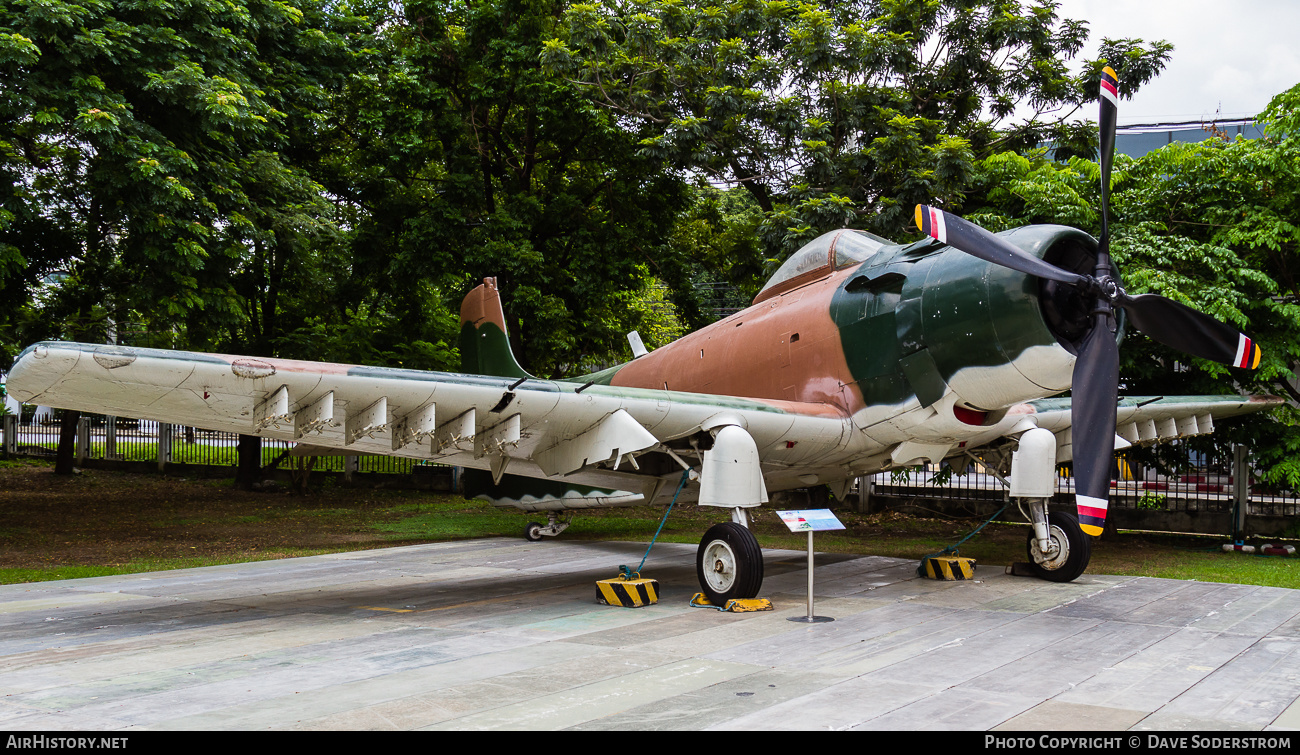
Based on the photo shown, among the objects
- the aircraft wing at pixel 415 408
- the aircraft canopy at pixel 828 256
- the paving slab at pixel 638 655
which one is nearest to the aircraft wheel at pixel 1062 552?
the paving slab at pixel 638 655

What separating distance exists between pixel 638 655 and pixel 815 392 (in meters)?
3.75

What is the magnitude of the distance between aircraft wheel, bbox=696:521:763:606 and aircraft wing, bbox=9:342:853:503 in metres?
0.98

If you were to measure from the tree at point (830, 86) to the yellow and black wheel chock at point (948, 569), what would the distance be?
6.02 m

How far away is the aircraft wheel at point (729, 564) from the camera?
777 centimetres

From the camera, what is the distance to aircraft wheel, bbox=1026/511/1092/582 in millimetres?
9336

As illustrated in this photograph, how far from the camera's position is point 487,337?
1241cm

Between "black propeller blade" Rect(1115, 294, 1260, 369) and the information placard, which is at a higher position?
"black propeller blade" Rect(1115, 294, 1260, 369)

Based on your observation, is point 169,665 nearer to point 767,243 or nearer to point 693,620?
point 693,620

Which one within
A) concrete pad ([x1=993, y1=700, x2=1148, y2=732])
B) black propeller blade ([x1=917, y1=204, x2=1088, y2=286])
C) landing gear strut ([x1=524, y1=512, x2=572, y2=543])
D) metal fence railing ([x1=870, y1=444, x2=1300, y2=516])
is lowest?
landing gear strut ([x1=524, y1=512, x2=572, y2=543])

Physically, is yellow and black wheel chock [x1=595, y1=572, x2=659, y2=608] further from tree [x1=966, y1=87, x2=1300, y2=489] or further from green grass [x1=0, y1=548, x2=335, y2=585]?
tree [x1=966, y1=87, x2=1300, y2=489]

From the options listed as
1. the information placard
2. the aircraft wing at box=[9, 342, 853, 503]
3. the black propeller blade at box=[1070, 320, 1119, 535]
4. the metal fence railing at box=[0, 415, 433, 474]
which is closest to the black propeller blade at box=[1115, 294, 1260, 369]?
the black propeller blade at box=[1070, 320, 1119, 535]

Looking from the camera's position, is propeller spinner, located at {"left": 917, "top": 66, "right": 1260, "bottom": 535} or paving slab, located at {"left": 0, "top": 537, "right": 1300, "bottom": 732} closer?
paving slab, located at {"left": 0, "top": 537, "right": 1300, "bottom": 732}

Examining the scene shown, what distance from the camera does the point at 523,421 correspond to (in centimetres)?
793

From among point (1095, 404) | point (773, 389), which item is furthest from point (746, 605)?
point (1095, 404)
